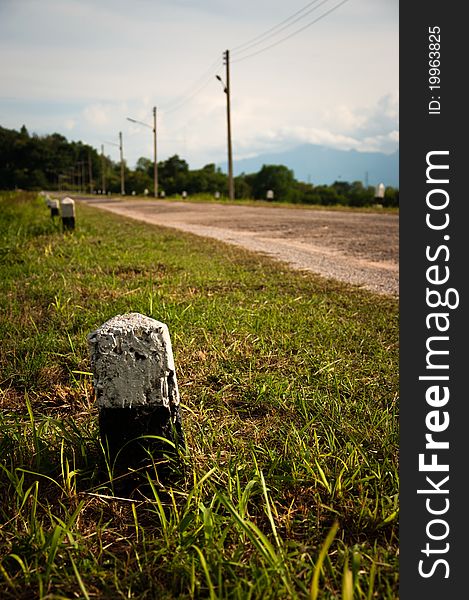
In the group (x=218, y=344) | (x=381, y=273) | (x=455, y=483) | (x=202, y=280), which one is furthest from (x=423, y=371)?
(x=381, y=273)

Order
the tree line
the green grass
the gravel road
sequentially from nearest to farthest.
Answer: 1. the green grass
2. the gravel road
3. the tree line

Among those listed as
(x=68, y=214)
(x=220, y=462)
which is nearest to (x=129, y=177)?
(x=68, y=214)

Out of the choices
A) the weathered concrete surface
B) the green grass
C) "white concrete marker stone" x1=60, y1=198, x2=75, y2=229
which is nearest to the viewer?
the green grass

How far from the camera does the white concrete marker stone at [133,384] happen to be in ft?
5.15

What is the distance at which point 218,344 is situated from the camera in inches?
121

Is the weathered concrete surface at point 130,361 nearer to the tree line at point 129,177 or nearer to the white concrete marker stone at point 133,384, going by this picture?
the white concrete marker stone at point 133,384

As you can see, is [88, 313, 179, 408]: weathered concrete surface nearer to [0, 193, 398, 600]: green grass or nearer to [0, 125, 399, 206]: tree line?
[0, 193, 398, 600]: green grass

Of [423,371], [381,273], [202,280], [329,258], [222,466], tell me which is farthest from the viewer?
[329,258]

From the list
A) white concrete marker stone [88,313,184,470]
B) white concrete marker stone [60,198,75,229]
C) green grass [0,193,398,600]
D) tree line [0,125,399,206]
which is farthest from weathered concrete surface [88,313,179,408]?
tree line [0,125,399,206]

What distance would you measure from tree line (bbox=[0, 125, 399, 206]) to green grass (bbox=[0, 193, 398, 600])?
60.7 m

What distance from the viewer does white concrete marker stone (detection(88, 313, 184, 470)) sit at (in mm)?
1569

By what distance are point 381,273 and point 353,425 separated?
4107 mm

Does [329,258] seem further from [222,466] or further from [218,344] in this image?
[222,466]

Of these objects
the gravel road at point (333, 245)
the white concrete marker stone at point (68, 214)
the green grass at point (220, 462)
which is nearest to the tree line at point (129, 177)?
the gravel road at point (333, 245)
